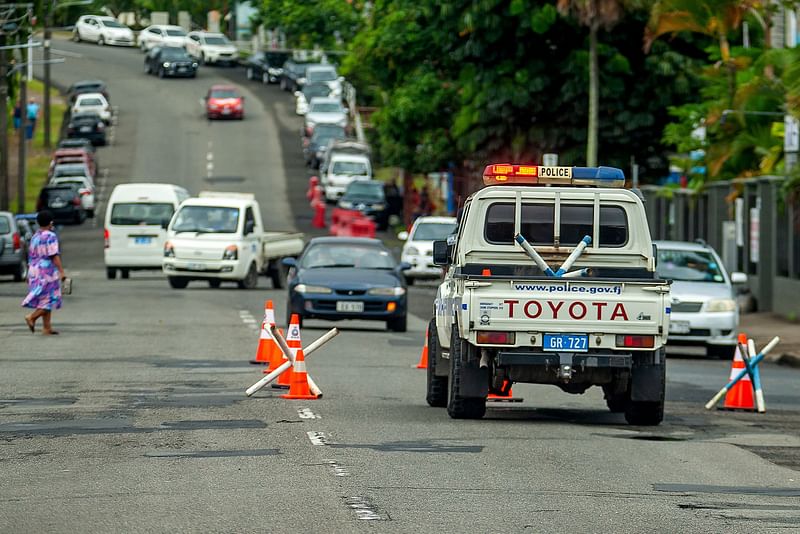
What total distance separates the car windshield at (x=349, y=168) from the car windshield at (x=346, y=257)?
1583 inches

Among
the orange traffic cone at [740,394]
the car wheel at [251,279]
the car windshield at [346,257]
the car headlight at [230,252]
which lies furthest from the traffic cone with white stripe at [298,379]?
the car wheel at [251,279]

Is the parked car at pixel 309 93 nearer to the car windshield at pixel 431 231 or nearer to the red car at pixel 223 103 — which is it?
the red car at pixel 223 103

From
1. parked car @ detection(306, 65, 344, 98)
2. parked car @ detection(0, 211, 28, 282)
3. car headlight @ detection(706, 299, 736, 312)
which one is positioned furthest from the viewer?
parked car @ detection(306, 65, 344, 98)

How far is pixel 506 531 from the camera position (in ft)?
31.5

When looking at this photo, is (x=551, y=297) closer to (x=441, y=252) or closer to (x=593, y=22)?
(x=441, y=252)

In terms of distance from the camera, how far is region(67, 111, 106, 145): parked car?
80.4 metres

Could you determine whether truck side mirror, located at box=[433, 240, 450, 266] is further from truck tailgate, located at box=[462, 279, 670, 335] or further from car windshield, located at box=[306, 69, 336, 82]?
car windshield, located at box=[306, 69, 336, 82]

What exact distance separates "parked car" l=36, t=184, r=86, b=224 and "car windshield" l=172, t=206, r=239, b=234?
1057 inches

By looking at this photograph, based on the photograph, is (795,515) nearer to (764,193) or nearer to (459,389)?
(459,389)

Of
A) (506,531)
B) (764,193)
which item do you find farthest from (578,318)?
(764,193)

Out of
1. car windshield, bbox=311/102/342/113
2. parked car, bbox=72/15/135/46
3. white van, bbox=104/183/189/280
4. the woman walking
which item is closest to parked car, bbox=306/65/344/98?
car windshield, bbox=311/102/342/113

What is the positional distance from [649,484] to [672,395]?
755cm

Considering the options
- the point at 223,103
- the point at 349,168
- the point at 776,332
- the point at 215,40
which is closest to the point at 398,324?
the point at 776,332

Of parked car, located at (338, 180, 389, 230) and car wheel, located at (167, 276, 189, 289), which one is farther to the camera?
parked car, located at (338, 180, 389, 230)
